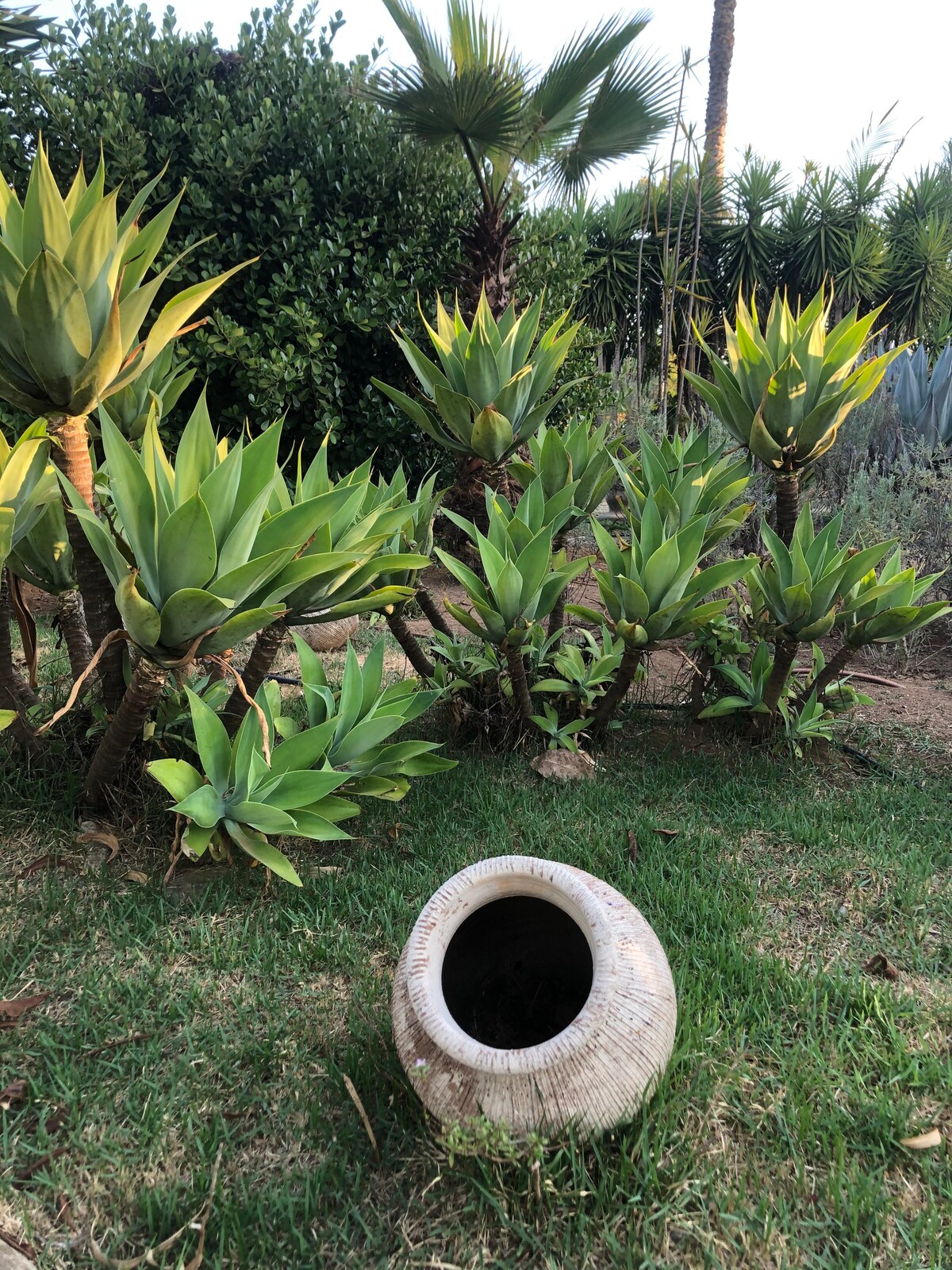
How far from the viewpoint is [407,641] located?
2.77 meters

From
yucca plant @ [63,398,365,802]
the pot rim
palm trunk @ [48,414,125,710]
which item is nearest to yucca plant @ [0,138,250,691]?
palm trunk @ [48,414,125,710]

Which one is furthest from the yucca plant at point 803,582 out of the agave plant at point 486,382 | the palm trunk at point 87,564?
the palm trunk at point 87,564

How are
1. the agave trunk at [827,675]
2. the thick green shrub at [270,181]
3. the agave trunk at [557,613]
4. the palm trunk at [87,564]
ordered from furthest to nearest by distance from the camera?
the thick green shrub at [270,181] < the agave trunk at [557,613] < the agave trunk at [827,675] < the palm trunk at [87,564]

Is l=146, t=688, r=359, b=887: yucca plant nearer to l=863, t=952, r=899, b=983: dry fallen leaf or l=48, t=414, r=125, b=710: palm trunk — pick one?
l=48, t=414, r=125, b=710: palm trunk

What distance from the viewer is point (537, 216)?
6.85 metres

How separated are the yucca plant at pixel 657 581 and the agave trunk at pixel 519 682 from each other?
1.04 feet

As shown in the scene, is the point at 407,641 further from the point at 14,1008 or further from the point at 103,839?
the point at 14,1008

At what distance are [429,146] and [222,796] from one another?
5.36m

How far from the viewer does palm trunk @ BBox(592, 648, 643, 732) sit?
2447 mm

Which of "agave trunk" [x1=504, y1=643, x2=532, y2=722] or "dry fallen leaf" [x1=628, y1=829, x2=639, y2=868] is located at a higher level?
"agave trunk" [x1=504, y1=643, x2=532, y2=722]

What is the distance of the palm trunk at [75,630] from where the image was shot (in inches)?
92.6

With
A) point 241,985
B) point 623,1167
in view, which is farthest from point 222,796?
point 623,1167

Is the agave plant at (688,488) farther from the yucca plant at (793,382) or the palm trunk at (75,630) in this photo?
the palm trunk at (75,630)

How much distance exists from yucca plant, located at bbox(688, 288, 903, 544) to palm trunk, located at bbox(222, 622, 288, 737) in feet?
5.26
